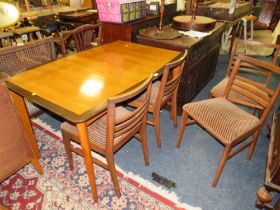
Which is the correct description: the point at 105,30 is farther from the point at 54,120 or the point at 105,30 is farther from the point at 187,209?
the point at 187,209

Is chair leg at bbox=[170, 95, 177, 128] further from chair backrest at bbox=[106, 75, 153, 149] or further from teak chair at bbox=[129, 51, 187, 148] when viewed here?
chair backrest at bbox=[106, 75, 153, 149]

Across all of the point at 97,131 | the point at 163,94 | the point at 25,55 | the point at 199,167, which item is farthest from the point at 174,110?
the point at 25,55

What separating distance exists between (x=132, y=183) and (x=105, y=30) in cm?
162

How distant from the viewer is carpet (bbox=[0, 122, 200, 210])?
1.48 m

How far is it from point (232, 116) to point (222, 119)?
90mm

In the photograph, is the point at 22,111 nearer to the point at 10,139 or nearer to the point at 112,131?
the point at 10,139

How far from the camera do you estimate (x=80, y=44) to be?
2.18m

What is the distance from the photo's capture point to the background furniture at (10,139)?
1274 millimetres

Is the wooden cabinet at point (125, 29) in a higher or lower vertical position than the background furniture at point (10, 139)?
higher

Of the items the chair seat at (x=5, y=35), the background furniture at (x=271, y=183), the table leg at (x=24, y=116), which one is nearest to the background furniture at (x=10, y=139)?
the table leg at (x=24, y=116)

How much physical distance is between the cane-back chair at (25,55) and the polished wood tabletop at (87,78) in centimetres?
27

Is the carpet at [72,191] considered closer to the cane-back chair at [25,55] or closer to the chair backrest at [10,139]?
the chair backrest at [10,139]

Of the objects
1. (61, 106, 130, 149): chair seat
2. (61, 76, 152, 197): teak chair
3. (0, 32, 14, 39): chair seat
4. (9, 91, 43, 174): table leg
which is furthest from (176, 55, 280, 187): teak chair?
(0, 32, 14, 39): chair seat

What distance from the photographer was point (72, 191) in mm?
1563
